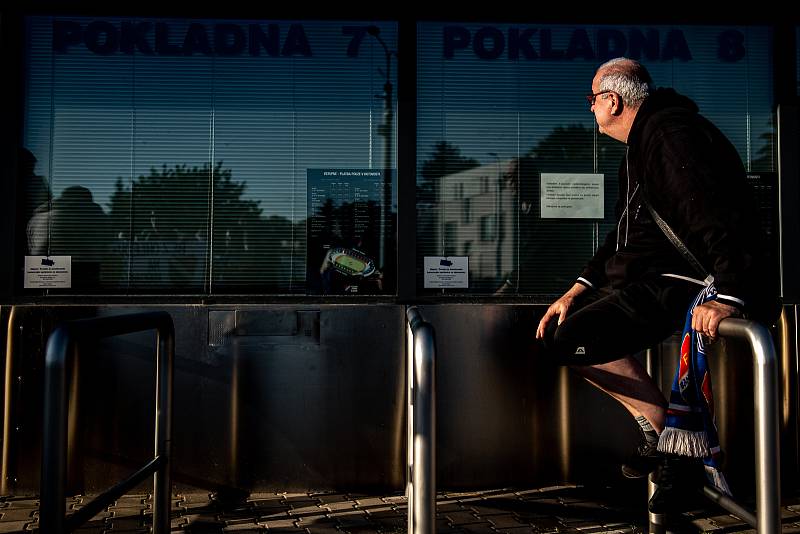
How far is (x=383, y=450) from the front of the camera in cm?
481

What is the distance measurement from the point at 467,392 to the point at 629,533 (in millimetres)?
1289

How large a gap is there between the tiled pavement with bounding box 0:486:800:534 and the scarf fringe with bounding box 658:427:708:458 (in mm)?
824

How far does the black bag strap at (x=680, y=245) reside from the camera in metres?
3.16

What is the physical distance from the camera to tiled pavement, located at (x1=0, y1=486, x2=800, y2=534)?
4051 millimetres

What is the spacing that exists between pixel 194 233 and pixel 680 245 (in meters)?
3.15

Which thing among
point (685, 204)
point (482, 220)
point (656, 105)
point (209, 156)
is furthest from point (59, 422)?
point (482, 220)

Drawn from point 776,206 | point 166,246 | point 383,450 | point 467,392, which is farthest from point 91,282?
point 776,206

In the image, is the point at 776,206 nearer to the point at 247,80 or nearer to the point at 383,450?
the point at 383,450

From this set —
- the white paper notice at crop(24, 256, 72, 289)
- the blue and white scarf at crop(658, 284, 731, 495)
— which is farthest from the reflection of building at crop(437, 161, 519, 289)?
the white paper notice at crop(24, 256, 72, 289)

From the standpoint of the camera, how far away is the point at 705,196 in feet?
9.70

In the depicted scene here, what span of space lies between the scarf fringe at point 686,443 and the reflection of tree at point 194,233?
2.82m

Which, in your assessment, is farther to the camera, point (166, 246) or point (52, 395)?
point (166, 246)

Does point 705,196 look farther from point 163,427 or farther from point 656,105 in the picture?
point 163,427

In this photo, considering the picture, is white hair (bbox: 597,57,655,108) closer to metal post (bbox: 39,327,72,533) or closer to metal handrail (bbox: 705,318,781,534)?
metal handrail (bbox: 705,318,781,534)
